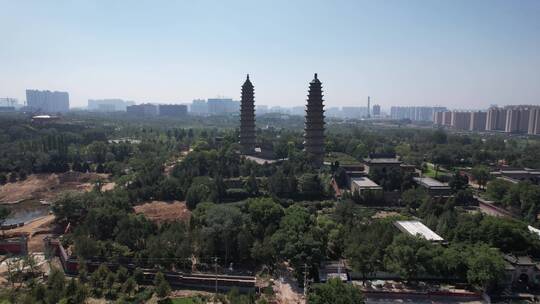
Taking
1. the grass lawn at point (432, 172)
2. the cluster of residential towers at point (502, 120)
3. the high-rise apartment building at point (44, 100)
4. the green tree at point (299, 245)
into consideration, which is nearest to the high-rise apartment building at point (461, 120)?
the cluster of residential towers at point (502, 120)

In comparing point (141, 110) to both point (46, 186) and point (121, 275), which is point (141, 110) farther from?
point (121, 275)

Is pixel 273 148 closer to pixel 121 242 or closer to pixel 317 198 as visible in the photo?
pixel 317 198

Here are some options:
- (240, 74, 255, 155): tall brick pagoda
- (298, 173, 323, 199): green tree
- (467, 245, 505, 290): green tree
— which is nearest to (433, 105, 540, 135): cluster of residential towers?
(240, 74, 255, 155): tall brick pagoda

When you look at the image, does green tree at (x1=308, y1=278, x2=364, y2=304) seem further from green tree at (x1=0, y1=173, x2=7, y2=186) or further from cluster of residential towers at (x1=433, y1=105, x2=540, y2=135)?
cluster of residential towers at (x1=433, y1=105, x2=540, y2=135)

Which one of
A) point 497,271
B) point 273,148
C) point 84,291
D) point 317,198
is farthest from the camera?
point 273,148

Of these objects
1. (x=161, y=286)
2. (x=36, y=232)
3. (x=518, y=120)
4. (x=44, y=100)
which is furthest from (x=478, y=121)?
(x=44, y=100)

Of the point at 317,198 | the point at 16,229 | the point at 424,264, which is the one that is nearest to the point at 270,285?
the point at 424,264

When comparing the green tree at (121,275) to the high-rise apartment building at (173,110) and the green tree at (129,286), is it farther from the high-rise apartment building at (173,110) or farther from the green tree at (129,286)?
the high-rise apartment building at (173,110)
